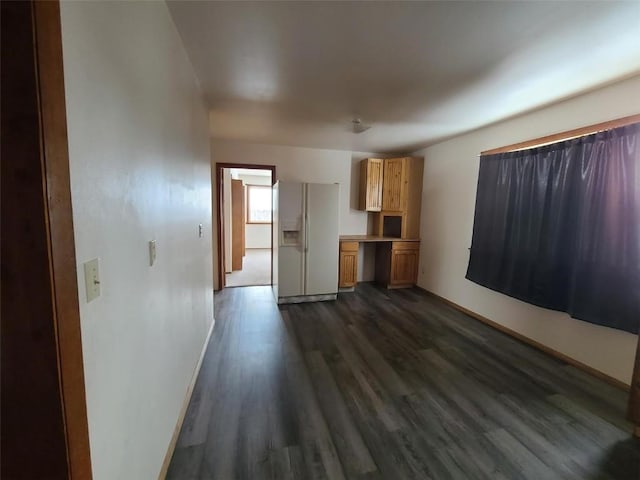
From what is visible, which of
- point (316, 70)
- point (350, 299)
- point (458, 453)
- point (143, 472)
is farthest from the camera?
point (350, 299)

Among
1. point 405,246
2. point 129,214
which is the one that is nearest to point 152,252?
point 129,214

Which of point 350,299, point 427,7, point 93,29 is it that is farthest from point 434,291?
point 93,29

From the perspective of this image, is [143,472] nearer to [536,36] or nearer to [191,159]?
[191,159]

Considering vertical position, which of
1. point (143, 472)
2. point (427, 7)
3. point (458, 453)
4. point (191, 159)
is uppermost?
point (427, 7)

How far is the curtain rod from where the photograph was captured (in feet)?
7.04

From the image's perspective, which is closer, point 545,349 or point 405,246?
point 545,349

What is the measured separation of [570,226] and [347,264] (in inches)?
108

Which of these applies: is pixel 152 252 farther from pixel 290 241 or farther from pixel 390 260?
pixel 390 260

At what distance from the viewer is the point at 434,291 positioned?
4418 millimetres

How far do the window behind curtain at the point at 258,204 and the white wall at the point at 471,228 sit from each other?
17.3 feet

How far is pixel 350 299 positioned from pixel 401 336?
1.30 m

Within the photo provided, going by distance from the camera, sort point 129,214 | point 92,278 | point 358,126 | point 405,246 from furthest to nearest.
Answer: point 405,246 < point 358,126 < point 129,214 < point 92,278

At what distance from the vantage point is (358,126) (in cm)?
332

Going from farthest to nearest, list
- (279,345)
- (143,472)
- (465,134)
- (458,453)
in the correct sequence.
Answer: (465,134), (279,345), (458,453), (143,472)
